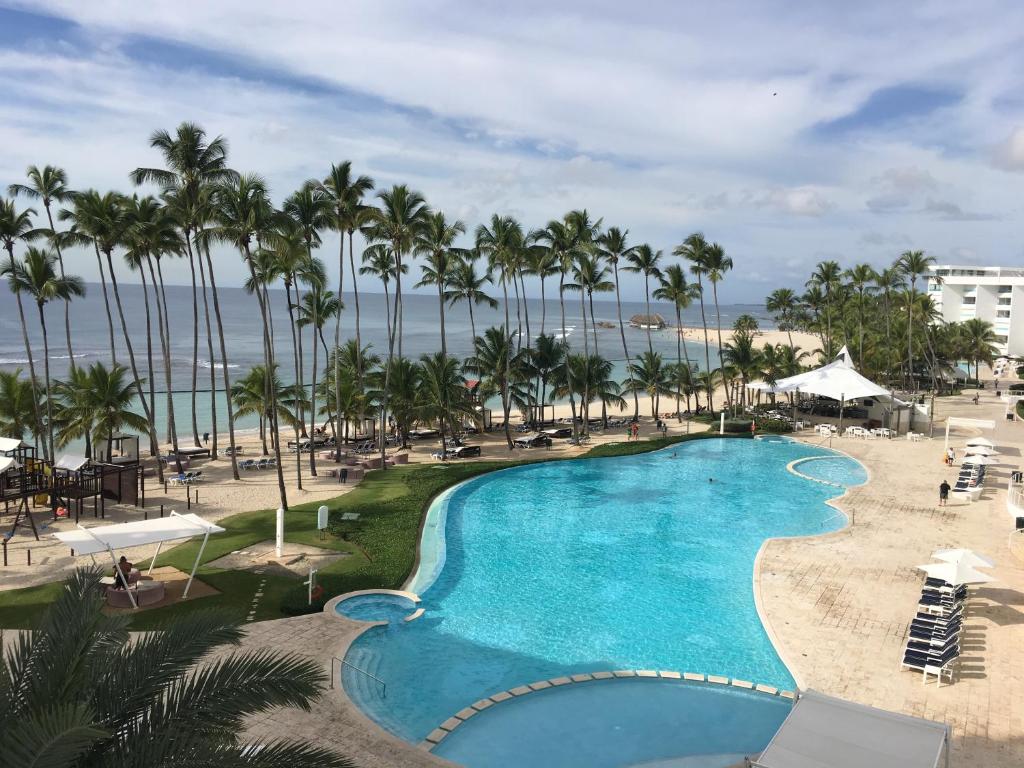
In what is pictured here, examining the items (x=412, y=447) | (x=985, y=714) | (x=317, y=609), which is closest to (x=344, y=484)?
(x=412, y=447)

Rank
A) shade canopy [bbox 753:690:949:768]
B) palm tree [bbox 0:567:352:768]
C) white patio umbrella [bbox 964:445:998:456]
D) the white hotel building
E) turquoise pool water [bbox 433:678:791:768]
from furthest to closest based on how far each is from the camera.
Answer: the white hotel building, white patio umbrella [bbox 964:445:998:456], turquoise pool water [bbox 433:678:791:768], shade canopy [bbox 753:690:949:768], palm tree [bbox 0:567:352:768]

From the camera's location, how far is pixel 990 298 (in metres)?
102

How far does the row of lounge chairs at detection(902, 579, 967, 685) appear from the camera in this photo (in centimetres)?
1417

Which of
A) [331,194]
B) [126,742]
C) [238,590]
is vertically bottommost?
[238,590]

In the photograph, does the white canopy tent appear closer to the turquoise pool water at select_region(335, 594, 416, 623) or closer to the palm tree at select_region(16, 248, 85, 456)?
the turquoise pool water at select_region(335, 594, 416, 623)

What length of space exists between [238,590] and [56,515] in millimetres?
10488

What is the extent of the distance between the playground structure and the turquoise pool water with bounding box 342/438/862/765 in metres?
11.1

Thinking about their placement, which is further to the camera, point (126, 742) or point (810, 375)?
point (810, 375)

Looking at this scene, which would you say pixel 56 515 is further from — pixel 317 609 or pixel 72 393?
pixel 317 609

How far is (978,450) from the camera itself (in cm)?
3200

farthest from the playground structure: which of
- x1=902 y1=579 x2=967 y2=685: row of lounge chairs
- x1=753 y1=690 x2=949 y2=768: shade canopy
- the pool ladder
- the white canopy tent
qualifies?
x1=902 y1=579 x2=967 y2=685: row of lounge chairs

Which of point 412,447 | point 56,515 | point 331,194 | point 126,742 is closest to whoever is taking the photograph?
point 126,742

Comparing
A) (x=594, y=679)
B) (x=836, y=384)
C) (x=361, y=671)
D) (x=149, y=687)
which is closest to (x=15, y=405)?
(x=361, y=671)

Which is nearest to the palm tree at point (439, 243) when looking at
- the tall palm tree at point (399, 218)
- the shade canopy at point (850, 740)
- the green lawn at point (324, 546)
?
the tall palm tree at point (399, 218)
